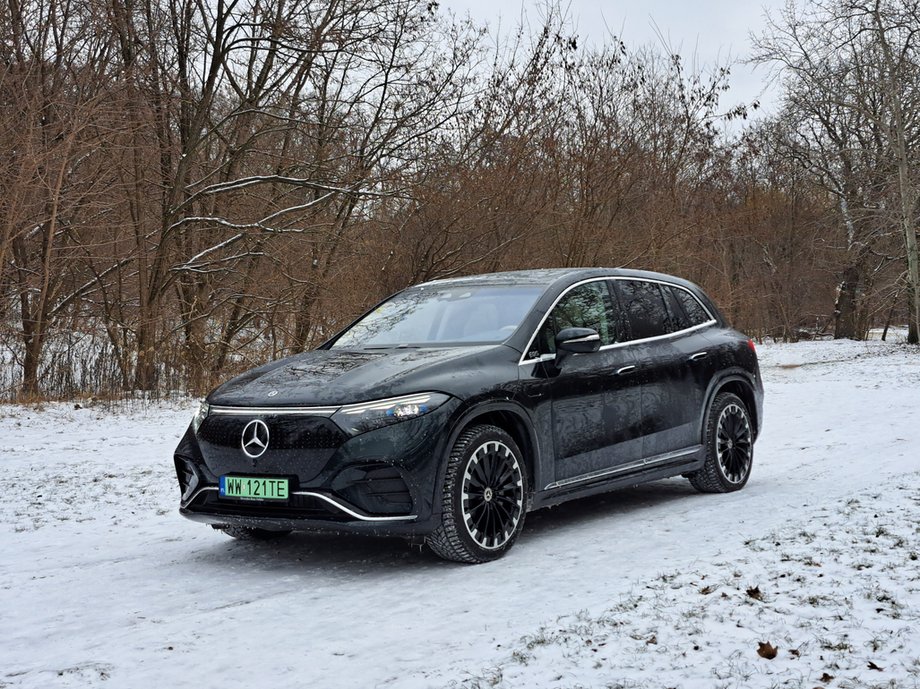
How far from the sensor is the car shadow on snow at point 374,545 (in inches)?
238

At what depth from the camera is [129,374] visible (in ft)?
57.1

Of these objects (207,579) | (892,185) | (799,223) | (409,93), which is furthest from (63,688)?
(799,223)

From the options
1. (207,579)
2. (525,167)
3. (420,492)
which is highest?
(525,167)

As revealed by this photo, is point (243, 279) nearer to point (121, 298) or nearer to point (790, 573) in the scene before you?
point (121, 298)

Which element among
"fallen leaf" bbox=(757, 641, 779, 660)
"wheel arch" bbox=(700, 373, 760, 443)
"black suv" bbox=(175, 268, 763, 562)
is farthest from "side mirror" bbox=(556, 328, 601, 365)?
"fallen leaf" bbox=(757, 641, 779, 660)

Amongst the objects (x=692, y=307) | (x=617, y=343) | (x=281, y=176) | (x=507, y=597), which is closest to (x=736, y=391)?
(x=692, y=307)

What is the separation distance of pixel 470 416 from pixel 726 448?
3.16m

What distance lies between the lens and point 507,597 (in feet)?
16.7

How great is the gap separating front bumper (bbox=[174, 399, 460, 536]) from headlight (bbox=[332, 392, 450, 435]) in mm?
35

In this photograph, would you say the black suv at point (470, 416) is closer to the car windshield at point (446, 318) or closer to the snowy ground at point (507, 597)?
the car windshield at point (446, 318)

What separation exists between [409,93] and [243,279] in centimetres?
474

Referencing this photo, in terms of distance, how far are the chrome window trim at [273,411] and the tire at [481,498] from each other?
74 cm

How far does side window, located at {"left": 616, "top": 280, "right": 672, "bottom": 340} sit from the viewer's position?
298 inches

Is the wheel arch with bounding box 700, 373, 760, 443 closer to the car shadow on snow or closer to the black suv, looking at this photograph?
the black suv
